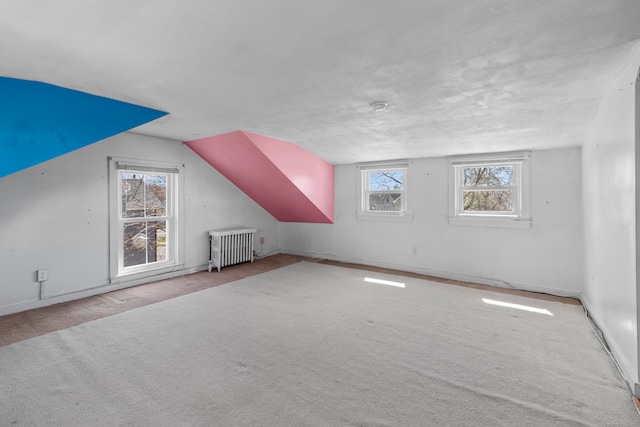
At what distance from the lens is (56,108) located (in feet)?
7.59

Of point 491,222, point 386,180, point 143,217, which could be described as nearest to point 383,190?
point 386,180

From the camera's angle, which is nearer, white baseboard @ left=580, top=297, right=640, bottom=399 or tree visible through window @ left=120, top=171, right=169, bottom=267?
white baseboard @ left=580, top=297, right=640, bottom=399

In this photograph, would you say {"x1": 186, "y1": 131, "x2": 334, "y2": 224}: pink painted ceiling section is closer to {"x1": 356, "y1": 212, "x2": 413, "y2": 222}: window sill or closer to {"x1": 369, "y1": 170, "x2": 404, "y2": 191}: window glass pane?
{"x1": 356, "y1": 212, "x2": 413, "y2": 222}: window sill

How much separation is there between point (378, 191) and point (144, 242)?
12.4 feet

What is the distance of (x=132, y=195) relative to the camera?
13.1 ft

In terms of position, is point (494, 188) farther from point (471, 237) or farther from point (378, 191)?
point (378, 191)

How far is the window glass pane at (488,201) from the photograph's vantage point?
4195 millimetres

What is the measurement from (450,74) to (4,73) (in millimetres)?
3023

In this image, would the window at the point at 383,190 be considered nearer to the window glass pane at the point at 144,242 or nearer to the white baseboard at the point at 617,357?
the white baseboard at the point at 617,357

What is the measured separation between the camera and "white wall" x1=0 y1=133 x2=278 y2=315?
2934mm

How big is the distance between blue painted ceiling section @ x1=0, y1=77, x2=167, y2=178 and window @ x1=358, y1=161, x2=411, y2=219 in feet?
11.9

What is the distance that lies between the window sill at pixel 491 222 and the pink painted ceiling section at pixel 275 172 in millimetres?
2239

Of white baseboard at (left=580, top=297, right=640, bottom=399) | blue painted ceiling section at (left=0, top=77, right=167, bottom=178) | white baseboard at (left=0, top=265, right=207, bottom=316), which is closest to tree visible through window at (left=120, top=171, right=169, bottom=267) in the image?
white baseboard at (left=0, top=265, right=207, bottom=316)

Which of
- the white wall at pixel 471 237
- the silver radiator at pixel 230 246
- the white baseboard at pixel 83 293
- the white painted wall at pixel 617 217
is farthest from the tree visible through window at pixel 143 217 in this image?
the white painted wall at pixel 617 217
